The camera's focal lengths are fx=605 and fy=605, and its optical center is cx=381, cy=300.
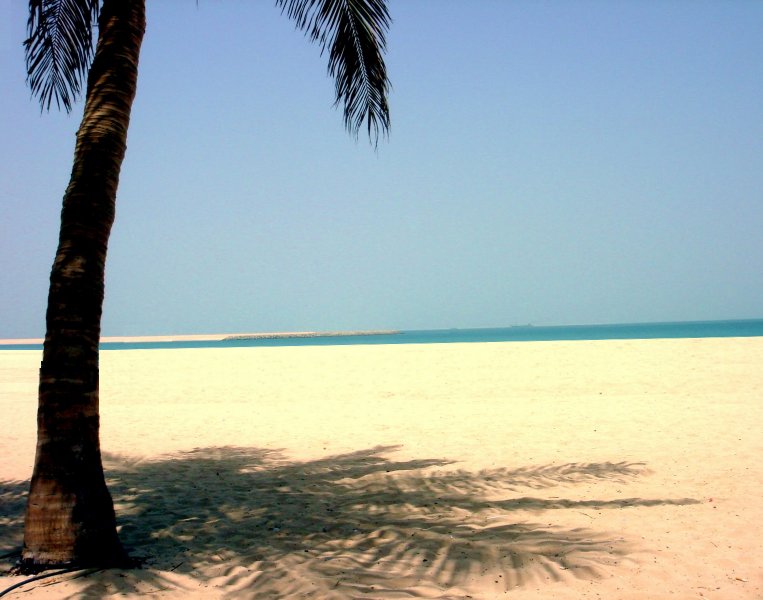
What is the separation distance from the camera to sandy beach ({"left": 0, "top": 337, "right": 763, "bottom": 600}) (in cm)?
451

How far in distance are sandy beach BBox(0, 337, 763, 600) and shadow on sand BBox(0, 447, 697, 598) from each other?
3 cm

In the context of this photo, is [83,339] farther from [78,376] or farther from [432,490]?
[432,490]

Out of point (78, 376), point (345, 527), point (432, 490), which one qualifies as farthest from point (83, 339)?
point (432, 490)

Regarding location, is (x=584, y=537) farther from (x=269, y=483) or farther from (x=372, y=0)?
(x=372, y=0)

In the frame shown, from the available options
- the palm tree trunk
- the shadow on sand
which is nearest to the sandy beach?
the shadow on sand

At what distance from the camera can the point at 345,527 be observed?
19.3ft

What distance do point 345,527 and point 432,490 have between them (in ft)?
5.32

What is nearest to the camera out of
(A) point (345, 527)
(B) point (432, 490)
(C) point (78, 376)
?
(C) point (78, 376)

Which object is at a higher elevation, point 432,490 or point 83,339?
point 83,339

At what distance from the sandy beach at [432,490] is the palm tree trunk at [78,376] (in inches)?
11.2

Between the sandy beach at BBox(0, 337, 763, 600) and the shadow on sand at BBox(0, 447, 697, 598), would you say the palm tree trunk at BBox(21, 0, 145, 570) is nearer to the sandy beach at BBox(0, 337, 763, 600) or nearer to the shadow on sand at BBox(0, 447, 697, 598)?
the sandy beach at BBox(0, 337, 763, 600)

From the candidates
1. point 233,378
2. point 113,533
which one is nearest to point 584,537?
point 113,533

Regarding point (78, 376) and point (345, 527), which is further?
point (345, 527)

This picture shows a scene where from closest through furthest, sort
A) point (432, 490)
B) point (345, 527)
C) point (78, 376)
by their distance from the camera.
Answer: point (78, 376) → point (345, 527) → point (432, 490)
